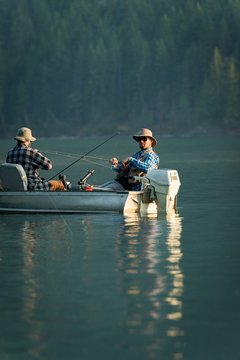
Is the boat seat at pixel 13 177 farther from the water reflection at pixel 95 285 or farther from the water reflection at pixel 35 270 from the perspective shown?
the water reflection at pixel 95 285

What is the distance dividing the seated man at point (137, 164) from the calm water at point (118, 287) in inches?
24.6

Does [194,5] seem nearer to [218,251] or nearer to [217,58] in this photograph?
[217,58]

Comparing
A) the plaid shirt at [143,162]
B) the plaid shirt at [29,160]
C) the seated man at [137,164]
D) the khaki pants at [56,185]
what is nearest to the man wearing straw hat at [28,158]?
the plaid shirt at [29,160]

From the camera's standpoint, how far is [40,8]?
556 feet

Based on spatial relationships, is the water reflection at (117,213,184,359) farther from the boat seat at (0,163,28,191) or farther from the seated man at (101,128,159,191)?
the boat seat at (0,163,28,191)

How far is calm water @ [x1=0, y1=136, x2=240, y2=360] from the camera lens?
1200 cm

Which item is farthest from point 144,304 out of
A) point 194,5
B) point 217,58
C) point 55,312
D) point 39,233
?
point 194,5

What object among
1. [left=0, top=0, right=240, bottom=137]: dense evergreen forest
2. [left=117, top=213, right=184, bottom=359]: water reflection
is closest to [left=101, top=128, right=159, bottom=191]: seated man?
[left=117, top=213, right=184, bottom=359]: water reflection

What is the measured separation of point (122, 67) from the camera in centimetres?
14538

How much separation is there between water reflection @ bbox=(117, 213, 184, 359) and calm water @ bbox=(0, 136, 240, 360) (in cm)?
1

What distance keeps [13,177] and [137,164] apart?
1.98m

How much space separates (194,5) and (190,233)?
452 ft

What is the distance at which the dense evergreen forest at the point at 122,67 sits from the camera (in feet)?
433

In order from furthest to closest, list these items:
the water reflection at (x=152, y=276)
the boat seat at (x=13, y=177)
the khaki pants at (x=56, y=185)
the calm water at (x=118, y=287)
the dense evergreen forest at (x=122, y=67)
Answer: the dense evergreen forest at (x=122, y=67)
the khaki pants at (x=56, y=185)
the boat seat at (x=13, y=177)
the water reflection at (x=152, y=276)
the calm water at (x=118, y=287)
